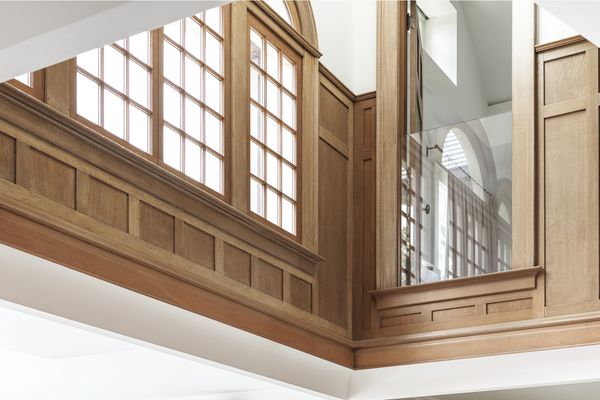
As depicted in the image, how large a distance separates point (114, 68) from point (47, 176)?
109 centimetres

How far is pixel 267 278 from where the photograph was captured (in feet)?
24.9

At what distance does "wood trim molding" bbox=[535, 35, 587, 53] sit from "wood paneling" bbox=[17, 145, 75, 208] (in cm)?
413

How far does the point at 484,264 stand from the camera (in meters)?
8.20

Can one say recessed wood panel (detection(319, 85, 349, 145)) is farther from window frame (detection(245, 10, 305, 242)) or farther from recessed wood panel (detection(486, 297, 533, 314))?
recessed wood panel (detection(486, 297, 533, 314))

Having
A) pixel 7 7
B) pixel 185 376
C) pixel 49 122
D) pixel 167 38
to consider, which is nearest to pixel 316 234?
pixel 185 376

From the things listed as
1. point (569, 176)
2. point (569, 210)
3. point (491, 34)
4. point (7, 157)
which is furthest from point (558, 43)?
point (7, 157)

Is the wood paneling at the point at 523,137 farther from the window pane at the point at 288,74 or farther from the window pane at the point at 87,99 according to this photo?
the window pane at the point at 87,99

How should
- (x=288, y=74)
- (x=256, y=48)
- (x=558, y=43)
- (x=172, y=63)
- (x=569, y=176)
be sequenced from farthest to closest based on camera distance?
(x=288, y=74)
(x=558, y=43)
(x=256, y=48)
(x=569, y=176)
(x=172, y=63)

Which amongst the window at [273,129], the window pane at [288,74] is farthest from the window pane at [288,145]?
the window pane at [288,74]

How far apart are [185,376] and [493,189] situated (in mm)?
2802

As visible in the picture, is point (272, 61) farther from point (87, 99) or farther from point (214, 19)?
point (87, 99)

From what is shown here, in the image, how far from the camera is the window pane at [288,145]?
8.30 metres

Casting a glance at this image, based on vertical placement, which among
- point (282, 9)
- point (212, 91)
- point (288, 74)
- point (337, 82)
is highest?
point (282, 9)

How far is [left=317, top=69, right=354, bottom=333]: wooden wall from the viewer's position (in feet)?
27.9
